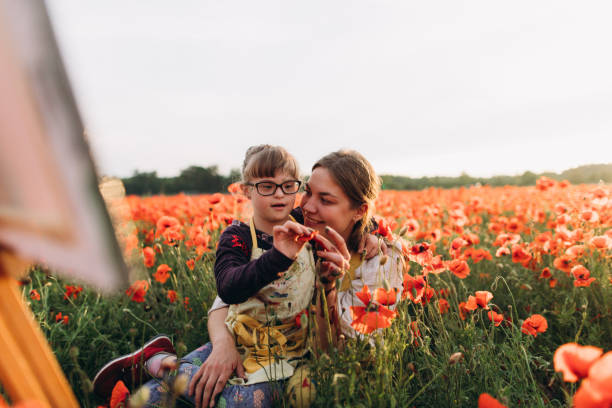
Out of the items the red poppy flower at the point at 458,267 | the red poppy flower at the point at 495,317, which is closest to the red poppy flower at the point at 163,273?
the red poppy flower at the point at 458,267

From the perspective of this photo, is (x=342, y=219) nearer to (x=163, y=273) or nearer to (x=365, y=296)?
(x=365, y=296)

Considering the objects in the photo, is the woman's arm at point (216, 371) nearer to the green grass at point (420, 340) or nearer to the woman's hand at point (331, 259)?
the green grass at point (420, 340)

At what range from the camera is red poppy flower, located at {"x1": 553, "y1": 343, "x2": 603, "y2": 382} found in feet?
2.31

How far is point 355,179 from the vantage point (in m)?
1.77

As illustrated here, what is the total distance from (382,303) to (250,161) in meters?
0.87

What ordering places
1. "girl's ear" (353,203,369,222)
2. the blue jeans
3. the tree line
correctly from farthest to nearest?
the tree line
"girl's ear" (353,203,369,222)
the blue jeans

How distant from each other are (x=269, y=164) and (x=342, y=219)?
0.43 meters

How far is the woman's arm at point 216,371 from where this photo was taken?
1502 mm

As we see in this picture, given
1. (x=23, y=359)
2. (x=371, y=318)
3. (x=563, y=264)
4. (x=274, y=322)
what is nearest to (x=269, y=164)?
(x=274, y=322)

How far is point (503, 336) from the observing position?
2.22 m

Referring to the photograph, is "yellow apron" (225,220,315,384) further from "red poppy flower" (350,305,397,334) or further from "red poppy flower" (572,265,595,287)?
"red poppy flower" (572,265,595,287)

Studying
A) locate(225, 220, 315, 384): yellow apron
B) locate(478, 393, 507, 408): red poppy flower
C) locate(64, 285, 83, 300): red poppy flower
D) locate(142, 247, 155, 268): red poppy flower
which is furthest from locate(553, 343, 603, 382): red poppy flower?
locate(64, 285, 83, 300): red poppy flower

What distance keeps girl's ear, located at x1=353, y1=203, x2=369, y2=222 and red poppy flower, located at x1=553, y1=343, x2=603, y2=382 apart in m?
1.15

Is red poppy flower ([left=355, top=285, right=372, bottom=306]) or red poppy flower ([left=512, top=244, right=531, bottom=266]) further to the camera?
red poppy flower ([left=512, top=244, right=531, bottom=266])
